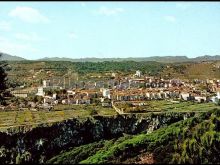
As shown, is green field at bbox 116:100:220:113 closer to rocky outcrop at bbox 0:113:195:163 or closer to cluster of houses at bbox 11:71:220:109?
rocky outcrop at bbox 0:113:195:163

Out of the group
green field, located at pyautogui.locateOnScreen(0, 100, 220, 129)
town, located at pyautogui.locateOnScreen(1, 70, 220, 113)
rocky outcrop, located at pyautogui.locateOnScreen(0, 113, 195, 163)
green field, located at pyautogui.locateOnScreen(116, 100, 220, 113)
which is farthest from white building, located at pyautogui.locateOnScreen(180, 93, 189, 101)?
rocky outcrop, located at pyautogui.locateOnScreen(0, 113, 195, 163)

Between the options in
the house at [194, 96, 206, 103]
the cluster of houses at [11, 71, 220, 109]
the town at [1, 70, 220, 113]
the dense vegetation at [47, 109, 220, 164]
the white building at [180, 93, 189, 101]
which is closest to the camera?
the dense vegetation at [47, 109, 220, 164]

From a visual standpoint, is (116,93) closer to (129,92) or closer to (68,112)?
(129,92)

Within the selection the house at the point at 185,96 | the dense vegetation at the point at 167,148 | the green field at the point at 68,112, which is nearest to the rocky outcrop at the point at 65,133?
the green field at the point at 68,112

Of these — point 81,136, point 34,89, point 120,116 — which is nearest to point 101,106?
point 120,116

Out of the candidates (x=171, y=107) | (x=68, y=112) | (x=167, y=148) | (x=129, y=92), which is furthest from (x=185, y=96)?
(x=167, y=148)
